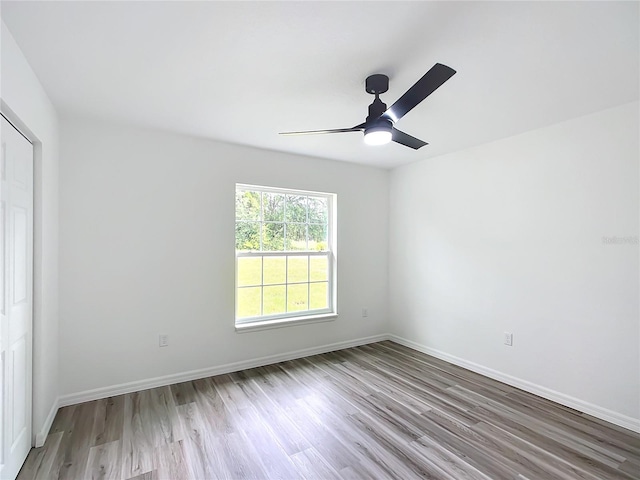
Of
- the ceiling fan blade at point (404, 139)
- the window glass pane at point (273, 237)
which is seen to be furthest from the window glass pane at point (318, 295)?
the ceiling fan blade at point (404, 139)

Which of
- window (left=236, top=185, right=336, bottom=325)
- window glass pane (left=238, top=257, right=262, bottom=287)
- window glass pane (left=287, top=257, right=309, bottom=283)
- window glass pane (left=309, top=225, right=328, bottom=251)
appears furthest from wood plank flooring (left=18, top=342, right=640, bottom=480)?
window glass pane (left=309, top=225, right=328, bottom=251)

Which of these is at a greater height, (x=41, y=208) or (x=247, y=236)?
(x=41, y=208)

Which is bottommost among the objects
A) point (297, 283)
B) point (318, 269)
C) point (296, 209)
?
point (297, 283)

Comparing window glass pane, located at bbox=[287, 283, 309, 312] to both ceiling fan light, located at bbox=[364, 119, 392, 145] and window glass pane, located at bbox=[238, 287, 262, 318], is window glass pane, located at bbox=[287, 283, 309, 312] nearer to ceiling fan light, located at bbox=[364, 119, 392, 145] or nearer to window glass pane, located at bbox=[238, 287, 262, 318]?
window glass pane, located at bbox=[238, 287, 262, 318]

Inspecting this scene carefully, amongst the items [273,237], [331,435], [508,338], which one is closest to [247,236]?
[273,237]

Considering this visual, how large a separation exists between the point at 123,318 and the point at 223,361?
1.07m

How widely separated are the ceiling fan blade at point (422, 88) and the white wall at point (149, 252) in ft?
6.57

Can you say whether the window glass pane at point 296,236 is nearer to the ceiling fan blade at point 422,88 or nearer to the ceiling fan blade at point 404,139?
the ceiling fan blade at point 404,139

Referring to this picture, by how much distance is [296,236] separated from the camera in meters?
3.99

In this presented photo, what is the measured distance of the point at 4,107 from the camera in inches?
64.0

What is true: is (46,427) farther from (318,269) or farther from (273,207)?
(318,269)

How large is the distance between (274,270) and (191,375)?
1.38 meters

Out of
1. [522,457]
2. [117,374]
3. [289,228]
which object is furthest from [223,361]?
[522,457]

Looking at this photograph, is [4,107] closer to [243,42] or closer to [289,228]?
[243,42]
